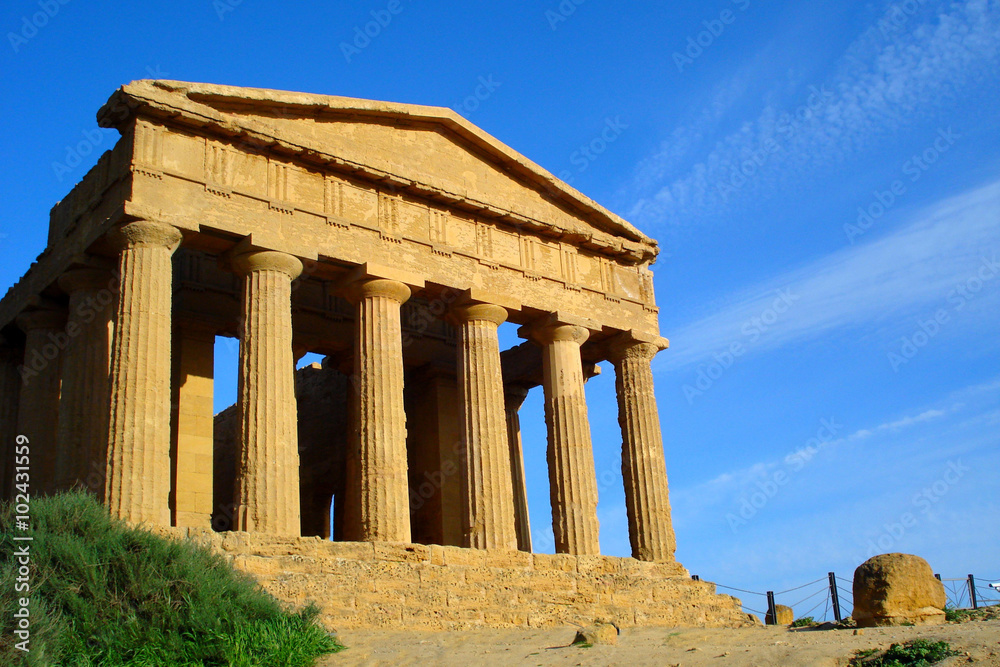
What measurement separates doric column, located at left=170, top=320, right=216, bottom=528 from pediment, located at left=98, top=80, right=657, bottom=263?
517cm

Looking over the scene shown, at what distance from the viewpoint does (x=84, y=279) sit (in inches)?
791

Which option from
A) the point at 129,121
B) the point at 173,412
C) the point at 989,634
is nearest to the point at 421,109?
the point at 129,121

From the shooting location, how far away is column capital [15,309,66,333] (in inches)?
839

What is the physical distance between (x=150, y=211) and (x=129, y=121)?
188 centimetres

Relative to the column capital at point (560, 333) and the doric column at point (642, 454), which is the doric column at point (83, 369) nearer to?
the column capital at point (560, 333)

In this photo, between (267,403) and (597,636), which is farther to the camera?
(267,403)

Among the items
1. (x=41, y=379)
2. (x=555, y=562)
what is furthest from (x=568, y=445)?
(x=41, y=379)

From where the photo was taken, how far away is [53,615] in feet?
40.2

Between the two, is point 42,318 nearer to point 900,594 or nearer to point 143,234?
point 143,234

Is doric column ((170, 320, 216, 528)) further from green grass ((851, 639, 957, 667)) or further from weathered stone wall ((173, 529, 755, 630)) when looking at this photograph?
green grass ((851, 639, 957, 667))

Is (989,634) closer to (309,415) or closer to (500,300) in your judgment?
(500,300)

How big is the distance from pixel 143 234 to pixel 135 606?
7.41 m

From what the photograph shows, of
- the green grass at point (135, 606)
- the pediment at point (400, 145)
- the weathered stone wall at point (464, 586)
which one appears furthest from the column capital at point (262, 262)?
the green grass at point (135, 606)

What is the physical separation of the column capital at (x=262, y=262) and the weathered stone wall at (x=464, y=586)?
523 cm
